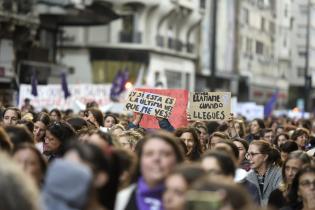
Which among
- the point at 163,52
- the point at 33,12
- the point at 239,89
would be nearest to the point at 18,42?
the point at 33,12

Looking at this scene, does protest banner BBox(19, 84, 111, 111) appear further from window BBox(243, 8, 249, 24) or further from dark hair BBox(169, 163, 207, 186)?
window BBox(243, 8, 249, 24)

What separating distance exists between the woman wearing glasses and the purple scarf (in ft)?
12.1

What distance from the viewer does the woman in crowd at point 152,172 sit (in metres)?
5.28

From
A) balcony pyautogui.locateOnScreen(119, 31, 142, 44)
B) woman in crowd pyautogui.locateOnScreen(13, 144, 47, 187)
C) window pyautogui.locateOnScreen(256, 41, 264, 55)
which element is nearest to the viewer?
woman in crowd pyautogui.locateOnScreen(13, 144, 47, 187)

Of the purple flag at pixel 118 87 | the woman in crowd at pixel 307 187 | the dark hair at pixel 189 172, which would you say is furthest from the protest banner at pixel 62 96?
the dark hair at pixel 189 172

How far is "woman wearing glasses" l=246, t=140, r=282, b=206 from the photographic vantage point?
911 cm

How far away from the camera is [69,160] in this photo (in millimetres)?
4703

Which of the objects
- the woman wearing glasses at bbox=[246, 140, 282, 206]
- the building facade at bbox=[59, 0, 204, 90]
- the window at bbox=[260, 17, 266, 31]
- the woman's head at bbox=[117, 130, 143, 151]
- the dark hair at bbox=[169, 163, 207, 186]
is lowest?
the woman wearing glasses at bbox=[246, 140, 282, 206]

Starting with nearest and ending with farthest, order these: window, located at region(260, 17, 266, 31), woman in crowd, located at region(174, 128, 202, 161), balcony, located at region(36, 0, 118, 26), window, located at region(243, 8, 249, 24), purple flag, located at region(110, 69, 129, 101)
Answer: woman in crowd, located at region(174, 128, 202, 161) → purple flag, located at region(110, 69, 129, 101) → balcony, located at region(36, 0, 118, 26) → window, located at region(243, 8, 249, 24) → window, located at region(260, 17, 266, 31)

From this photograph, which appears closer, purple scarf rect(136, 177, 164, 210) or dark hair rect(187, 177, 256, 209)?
dark hair rect(187, 177, 256, 209)

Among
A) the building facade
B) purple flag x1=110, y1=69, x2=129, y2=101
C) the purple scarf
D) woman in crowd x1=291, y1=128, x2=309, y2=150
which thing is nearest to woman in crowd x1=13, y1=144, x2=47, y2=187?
the purple scarf

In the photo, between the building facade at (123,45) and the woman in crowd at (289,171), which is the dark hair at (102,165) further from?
the building facade at (123,45)

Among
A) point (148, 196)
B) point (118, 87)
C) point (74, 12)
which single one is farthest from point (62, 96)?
point (148, 196)

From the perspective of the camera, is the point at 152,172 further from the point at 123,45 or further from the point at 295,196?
the point at 123,45
